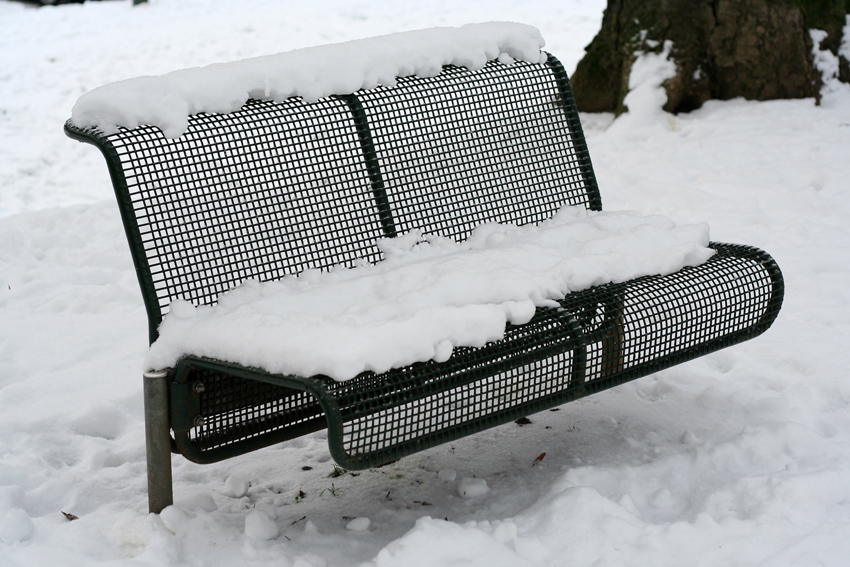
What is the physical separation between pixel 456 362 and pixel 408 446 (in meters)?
0.22

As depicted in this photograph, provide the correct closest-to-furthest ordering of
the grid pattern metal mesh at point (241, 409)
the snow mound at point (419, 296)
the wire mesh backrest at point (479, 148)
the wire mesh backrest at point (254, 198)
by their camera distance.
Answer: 1. the snow mound at point (419, 296)
2. the grid pattern metal mesh at point (241, 409)
3. the wire mesh backrest at point (254, 198)
4. the wire mesh backrest at point (479, 148)

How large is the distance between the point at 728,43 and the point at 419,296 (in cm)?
416

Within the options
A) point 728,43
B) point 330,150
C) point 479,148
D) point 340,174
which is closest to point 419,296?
point 340,174

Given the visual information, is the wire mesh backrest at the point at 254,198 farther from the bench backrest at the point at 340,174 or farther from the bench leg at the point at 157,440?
the bench leg at the point at 157,440

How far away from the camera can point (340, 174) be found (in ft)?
8.82

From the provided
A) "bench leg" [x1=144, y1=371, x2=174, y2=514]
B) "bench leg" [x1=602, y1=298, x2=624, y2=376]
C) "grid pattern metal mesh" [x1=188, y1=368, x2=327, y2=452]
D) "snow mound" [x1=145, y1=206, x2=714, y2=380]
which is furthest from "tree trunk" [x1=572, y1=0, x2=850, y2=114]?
"bench leg" [x1=144, y1=371, x2=174, y2=514]

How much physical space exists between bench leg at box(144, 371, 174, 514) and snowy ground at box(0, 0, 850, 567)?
0.19 feet

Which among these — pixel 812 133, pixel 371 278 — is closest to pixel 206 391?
pixel 371 278

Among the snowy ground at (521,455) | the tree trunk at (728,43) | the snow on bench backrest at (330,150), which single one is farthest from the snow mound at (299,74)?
the tree trunk at (728,43)

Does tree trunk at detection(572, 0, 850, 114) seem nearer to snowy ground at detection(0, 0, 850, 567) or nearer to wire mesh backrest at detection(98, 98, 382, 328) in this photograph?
snowy ground at detection(0, 0, 850, 567)

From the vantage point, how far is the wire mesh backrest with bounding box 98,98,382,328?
2369 millimetres

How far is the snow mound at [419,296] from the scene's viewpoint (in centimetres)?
193

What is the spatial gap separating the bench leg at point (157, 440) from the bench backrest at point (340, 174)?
0.19 meters

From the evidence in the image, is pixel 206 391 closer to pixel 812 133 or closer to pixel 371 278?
pixel 371 278
